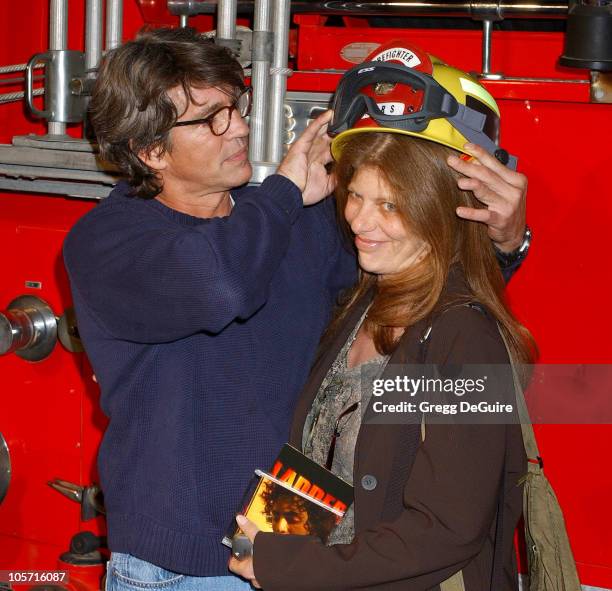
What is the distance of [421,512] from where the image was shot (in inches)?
62.8

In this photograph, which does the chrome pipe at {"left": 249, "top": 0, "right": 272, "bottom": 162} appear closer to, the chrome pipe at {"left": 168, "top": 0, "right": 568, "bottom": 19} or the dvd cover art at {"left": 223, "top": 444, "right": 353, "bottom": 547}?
the chrome pipe at {"left": 168, "top": 0, "right": 568, "bottom": 19}

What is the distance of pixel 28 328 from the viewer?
8.93 ft

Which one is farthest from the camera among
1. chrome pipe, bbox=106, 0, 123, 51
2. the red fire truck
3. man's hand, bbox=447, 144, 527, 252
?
chrome pipe, bbox=106, 0, 123, 51

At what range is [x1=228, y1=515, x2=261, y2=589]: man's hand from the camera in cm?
172

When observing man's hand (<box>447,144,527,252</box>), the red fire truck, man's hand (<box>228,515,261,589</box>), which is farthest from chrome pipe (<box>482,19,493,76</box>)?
man's hand (<box>228,515,261,589</box>)

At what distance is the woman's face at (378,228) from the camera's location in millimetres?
1731

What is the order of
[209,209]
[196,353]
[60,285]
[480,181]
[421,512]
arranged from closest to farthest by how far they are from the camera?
[421,512] → [480,181] → [196,353] → [209,209] → [60,285]

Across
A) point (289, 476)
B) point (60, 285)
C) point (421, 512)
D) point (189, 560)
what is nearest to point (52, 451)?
point (60, 285)

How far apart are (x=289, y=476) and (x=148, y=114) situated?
2.40 ft

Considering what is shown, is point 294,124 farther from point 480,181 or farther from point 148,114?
point 480,181

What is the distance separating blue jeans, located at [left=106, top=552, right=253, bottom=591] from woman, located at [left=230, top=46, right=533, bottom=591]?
14 centimetres

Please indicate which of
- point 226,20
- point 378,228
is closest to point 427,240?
point 378,228

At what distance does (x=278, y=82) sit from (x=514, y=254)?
672mm

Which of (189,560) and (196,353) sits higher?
(196,353)
